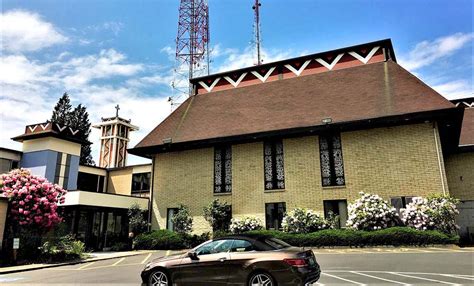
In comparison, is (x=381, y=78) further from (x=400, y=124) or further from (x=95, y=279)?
(x=95, y=279)

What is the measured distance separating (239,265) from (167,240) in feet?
47.3

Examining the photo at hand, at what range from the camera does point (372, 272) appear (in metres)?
10.5

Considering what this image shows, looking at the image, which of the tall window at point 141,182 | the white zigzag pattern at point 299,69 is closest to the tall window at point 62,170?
the tall window at point 141,182

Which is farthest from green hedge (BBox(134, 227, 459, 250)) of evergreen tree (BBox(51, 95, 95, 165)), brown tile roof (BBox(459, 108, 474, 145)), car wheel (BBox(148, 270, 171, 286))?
evergreen tree (BBox(51, 95, 95, 165))

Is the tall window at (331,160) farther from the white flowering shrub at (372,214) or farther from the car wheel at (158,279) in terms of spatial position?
the car wheel at (158,279)

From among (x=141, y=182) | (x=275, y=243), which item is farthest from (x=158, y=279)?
(x=141, y=182)

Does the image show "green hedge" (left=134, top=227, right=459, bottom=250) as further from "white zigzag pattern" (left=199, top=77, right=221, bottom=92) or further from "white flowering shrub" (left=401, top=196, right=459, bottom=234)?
"white zigzag pattern" (left=199, top=77, right=221, bottom=92)

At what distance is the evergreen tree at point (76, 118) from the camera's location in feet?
164

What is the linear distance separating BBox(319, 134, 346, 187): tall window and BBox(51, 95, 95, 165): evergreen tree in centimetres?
3887

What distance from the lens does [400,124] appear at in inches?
761

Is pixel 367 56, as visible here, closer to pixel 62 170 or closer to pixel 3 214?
pixel 3 214

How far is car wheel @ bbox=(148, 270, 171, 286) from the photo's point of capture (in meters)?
8.39

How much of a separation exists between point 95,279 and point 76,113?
44957 mm

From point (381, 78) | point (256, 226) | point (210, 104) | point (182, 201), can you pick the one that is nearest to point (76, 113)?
point (210, 104)
